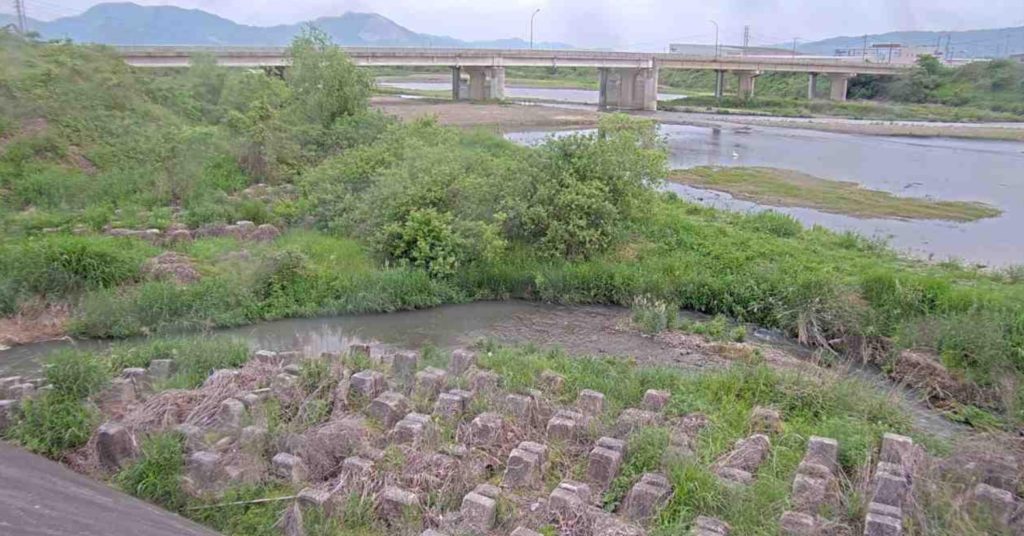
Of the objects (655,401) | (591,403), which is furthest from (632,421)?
(655,401)

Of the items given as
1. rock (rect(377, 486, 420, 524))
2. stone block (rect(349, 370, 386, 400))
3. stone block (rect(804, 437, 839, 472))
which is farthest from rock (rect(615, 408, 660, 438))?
stone block (rect(349, 370, 386, 400))

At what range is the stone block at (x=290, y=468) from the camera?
6.38m

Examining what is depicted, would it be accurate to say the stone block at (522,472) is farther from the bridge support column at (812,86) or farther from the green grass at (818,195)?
the bridge support column at (812,86)

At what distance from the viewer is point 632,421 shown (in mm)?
7172

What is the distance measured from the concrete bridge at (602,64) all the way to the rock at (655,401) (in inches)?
1478

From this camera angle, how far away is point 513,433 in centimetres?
702

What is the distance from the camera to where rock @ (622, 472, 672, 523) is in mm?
5867

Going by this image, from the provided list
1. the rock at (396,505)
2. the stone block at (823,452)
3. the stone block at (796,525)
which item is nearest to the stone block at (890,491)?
the stone block at (823,452)

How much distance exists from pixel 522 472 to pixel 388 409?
5.47 ft

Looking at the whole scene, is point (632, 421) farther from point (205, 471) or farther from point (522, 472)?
point (205, 471)

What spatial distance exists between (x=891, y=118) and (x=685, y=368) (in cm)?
5368

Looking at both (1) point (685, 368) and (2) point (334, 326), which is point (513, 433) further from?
(2) point (334, 326)

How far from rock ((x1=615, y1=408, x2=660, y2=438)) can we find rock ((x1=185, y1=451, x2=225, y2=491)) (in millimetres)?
3587

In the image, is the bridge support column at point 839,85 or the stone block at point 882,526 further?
the bridge support column at point 839,85
